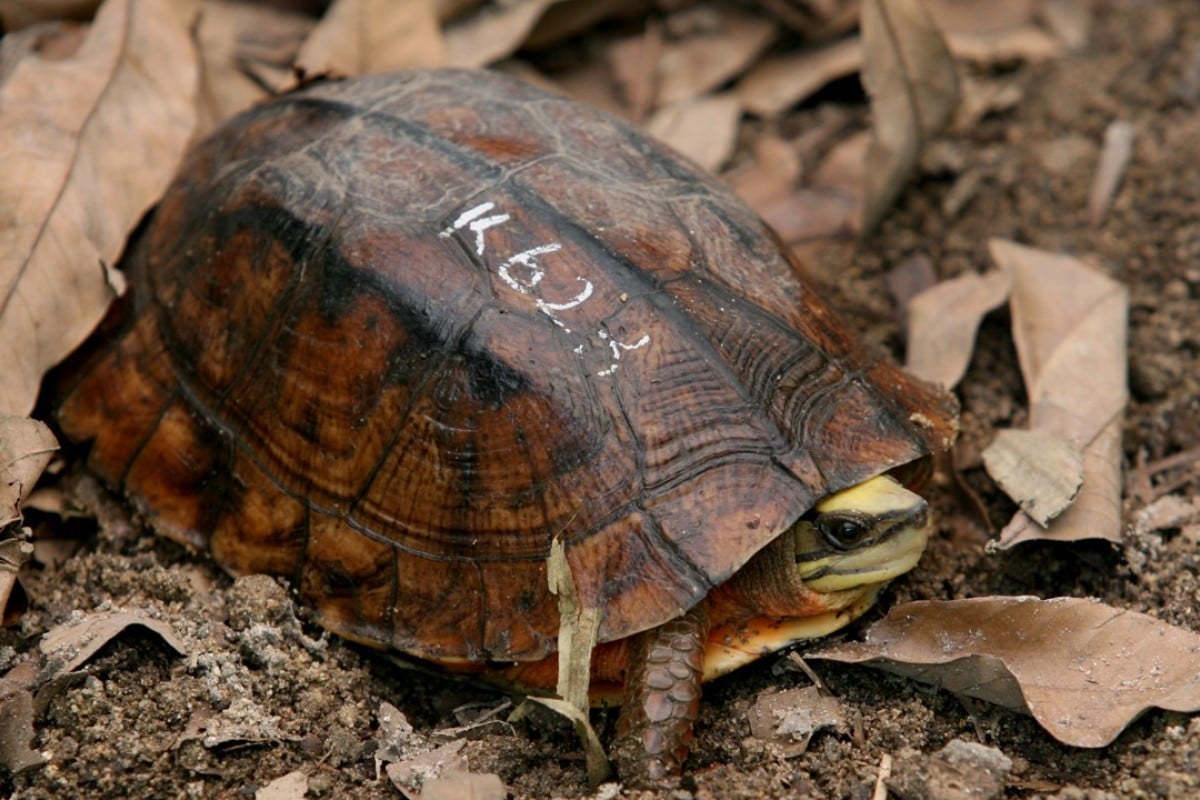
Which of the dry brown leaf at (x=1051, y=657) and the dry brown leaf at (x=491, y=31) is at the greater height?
the dry brown leaf at (x=491, y=31)

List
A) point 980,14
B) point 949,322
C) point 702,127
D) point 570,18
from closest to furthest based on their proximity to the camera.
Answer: point 949,322
point 702,127
point 570,18
point 980,14

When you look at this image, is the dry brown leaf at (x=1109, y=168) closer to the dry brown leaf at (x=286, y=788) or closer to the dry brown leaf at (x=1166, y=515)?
the dry brown leaf at (x=1166, y=515)

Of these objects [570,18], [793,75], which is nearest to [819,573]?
[793,75]

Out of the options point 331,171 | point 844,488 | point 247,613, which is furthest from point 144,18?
point 844,488

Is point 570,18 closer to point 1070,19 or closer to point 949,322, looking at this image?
point 949,322

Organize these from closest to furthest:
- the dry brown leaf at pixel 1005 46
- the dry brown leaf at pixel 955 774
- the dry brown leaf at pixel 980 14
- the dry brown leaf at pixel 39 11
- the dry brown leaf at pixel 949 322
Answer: the dry brown leaf at pixel 955 774 < the dry brown leaf at pixel 949 322 < the dry brown leaf at pixel 39 11 < the dry brown leaf at pixel 1005 46 < the dry brown leaf at pixel 980 14

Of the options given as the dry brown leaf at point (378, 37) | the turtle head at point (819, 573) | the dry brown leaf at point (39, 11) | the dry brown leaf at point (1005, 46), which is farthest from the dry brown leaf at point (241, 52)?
the dry brown leaf at point (1005, 46)

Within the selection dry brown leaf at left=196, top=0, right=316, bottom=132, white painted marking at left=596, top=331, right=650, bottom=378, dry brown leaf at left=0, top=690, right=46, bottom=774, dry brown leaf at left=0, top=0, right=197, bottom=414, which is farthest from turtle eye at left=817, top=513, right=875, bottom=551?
dry brown leaf at left=196, top=0, right=316, bottom=132
